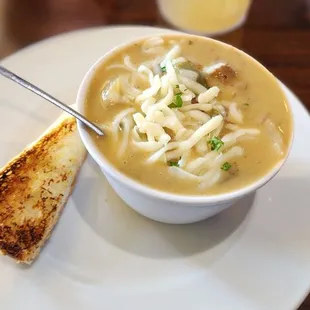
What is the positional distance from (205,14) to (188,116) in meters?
1.08

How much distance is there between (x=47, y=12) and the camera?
7.73 ft

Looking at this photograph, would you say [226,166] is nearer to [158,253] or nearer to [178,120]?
[178,120]

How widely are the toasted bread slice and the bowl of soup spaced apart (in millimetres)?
210

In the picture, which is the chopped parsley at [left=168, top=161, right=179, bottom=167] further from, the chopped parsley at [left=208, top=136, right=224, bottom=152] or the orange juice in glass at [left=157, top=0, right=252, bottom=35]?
the orange juice in glass at [left=157, top=0, right=252, bottom=35]

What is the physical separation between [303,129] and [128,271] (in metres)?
0.78

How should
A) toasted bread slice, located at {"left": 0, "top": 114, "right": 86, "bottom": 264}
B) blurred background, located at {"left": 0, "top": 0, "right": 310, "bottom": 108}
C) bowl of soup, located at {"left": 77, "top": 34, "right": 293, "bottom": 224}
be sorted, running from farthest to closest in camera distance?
blurred background, located at {"left": 0, "top": 0, "right": 310, "bottom": 108}, toasted bread slice, located at {"left": 0, "top": 114, "right": 86, "bottom": 264}, bowl of soup, located at {"left": 77, "top": 34, "right": 293, "bottom": 224}

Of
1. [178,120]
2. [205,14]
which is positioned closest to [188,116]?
[178,120]

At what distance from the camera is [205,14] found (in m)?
2.35

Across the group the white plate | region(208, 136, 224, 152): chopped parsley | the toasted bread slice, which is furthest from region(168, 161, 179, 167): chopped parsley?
the toasted bread slice

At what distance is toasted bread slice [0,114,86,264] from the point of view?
1427 mm

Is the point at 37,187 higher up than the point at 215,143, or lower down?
lower down

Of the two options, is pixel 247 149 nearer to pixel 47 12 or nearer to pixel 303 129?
pixel 303 129

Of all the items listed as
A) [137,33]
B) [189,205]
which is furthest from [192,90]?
[137,33]

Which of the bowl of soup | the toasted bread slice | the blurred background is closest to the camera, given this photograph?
the bowl of soup
